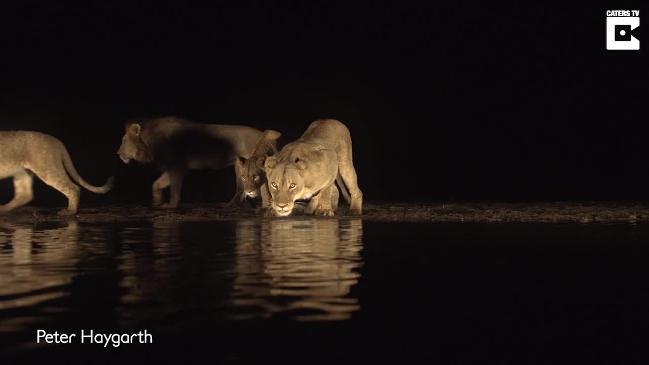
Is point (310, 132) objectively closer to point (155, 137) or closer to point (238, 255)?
point (155, 137)

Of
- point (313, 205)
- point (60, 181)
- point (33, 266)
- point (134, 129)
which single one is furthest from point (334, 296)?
point (134, 129)

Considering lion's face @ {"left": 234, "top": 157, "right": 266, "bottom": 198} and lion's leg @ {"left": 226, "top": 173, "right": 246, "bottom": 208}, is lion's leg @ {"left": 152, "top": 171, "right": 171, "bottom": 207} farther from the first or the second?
lion's face @ {"left": 234, "top": 157, "right": 266, "bottom": 198}

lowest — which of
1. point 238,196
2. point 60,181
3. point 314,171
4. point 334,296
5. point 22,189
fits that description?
point 334,296

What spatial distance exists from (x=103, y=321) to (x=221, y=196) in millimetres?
19367

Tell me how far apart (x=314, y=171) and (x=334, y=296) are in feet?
29.2

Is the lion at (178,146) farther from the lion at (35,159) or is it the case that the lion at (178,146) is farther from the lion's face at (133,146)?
the lion at (35,159)

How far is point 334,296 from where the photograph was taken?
8.37 metres

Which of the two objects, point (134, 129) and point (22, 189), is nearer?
point (22, 189)

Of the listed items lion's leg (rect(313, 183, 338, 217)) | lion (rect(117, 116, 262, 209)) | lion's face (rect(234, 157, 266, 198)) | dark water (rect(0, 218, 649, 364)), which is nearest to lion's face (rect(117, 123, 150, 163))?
lion (rect(117, 116, 262, 209))

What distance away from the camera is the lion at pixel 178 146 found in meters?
21.4

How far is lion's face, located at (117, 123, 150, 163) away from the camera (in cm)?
2134

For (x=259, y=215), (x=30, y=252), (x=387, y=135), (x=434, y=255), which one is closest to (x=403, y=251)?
(x=434, y=255)

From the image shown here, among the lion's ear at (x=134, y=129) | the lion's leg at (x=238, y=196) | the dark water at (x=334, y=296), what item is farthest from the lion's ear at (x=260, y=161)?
the dark water at (x=334, y=296)

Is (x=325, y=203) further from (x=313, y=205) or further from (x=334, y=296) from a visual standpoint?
(x=334, y=296)
